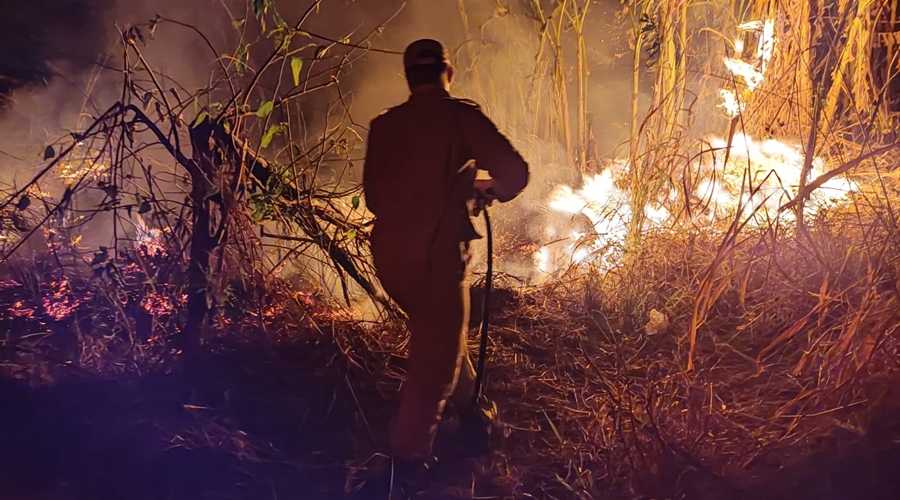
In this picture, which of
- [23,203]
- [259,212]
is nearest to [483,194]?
[259,212]

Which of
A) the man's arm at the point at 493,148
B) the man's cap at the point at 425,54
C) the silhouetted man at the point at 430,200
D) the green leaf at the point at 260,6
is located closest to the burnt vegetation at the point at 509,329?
the green leaf at the point at 260,6

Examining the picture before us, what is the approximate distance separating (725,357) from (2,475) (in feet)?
13.1

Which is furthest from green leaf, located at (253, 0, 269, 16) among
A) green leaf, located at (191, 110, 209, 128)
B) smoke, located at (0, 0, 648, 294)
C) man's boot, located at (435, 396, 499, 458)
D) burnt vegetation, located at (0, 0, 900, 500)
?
man's boot, located at (435, 396, 499, 458)

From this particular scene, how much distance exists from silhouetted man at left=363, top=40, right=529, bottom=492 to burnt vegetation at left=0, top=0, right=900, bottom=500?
2.17ft

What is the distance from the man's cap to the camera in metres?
2.47

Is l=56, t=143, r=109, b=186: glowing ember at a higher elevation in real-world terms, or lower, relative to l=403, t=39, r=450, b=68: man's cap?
higher

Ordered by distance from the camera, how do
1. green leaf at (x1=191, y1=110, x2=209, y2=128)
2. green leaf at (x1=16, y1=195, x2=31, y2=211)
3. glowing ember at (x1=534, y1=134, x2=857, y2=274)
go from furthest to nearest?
glowing ember at (x1=534, y1=134, x2=857, y2=274) < green leaf at (x1=16, y1=195, x2=31, y2=211) < green leaf at (x1=191, y1=110, x2=209, y2=128)

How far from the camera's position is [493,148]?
7.91ft

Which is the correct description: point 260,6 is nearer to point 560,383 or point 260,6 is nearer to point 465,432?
point 465,432

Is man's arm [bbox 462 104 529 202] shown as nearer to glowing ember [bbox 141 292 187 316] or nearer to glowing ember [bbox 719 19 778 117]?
glowing ember [bbox 141 292 187 316]

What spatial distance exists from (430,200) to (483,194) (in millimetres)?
261

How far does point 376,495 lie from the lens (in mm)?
2713

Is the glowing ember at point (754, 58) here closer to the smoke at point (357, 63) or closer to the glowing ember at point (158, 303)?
the smoke at point (357, 63)

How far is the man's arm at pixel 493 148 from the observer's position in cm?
241
